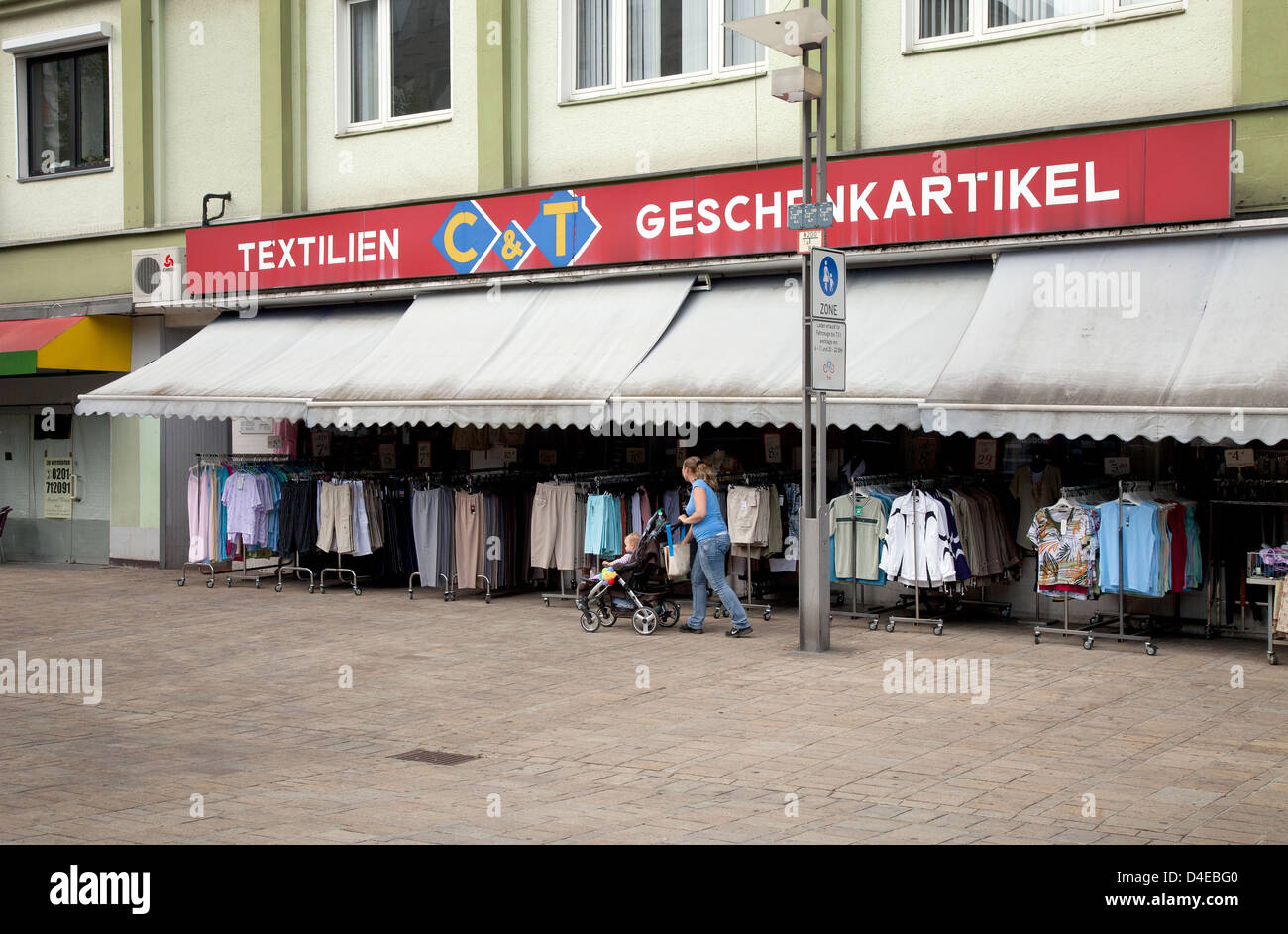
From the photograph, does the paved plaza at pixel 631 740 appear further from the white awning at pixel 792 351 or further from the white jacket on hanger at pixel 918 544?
the white awning at pixel 792 351

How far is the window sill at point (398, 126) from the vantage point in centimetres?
1788

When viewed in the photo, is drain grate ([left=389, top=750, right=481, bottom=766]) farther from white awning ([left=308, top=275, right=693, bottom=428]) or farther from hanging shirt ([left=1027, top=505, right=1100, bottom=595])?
hanging shirt ([left=1027, top=505, right=1100, bottom=595])

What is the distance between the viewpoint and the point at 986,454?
14.6 metres

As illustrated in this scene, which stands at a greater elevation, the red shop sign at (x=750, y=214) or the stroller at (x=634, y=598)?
the red shop sign at (x=750, y=214)

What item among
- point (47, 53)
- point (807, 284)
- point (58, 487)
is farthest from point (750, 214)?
point (47, 53)

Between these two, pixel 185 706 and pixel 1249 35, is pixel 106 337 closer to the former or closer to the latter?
pixel 185 706

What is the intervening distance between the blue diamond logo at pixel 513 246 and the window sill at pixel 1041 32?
483 cm

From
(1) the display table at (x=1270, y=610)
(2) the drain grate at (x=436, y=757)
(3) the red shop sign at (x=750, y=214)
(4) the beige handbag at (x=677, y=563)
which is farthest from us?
(4) the beige handbag at (x=677, y=563)

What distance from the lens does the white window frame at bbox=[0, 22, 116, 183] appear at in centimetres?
2089

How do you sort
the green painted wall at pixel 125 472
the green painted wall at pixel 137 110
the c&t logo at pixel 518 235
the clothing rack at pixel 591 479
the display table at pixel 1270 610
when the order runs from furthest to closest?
the green painted wall at pixel 125 472
the green painted wall at pixel 137 110
the c&t logo at pixel 518 235
the clothing rack at pixel 591 479
the display table at pixel 1270 610

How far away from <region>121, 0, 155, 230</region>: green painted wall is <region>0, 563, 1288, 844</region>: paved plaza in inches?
331

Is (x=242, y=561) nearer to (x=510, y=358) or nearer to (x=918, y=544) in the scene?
(x=510, y=358)

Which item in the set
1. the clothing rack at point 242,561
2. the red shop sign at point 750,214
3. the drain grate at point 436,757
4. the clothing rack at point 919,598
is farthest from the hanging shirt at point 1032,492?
the clothing rack at point 242,561

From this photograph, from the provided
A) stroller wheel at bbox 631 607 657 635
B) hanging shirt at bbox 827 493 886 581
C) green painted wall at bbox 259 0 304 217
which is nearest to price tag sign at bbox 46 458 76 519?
green painted wall at bbox 259 0 304 217
